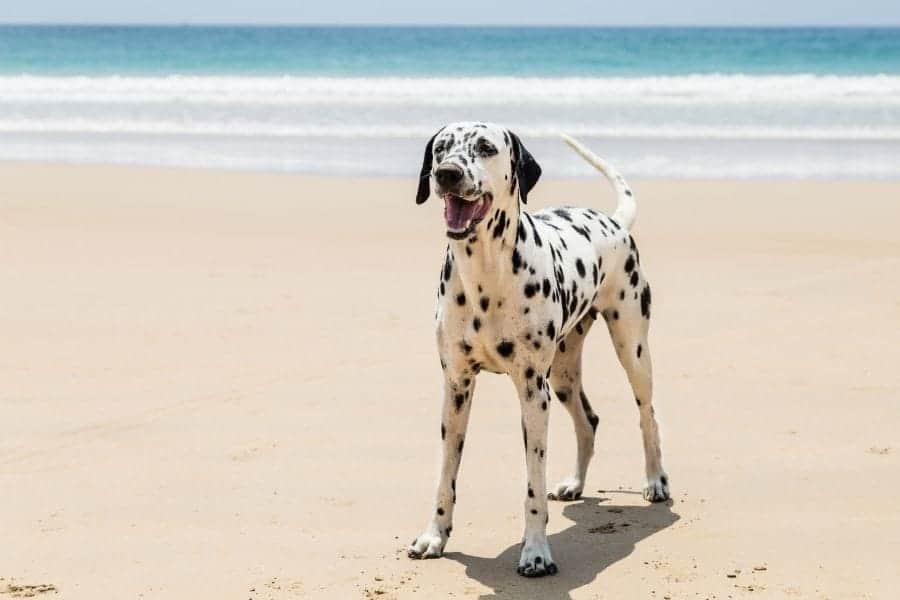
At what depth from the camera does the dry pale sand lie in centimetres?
527

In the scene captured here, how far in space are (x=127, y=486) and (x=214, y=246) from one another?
6381 mm

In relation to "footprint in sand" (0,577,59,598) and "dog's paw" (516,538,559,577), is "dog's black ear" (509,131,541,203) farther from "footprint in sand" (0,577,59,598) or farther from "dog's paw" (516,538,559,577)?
"footprint in sand" (0,577,59,598)

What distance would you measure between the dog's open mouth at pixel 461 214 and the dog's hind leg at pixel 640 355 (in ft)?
4.93

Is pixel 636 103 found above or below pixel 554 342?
above

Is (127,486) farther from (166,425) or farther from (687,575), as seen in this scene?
(687,575)

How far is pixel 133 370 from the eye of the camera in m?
8.20

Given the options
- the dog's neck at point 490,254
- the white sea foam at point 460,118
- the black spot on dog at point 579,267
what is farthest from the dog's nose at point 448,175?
the white sea foam at point 460,118

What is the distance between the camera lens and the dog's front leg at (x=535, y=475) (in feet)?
16.9

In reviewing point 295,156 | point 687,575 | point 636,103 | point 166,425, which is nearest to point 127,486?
point 166,425

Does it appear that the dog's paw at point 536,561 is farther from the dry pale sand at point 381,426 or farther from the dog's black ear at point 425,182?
the dog's black ear at point 425,182

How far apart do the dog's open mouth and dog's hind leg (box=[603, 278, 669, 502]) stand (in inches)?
59.1

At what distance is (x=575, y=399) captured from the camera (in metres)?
6.20

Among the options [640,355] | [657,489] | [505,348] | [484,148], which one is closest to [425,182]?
[484,148]

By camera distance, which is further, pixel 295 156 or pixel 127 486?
pixel 295 156
